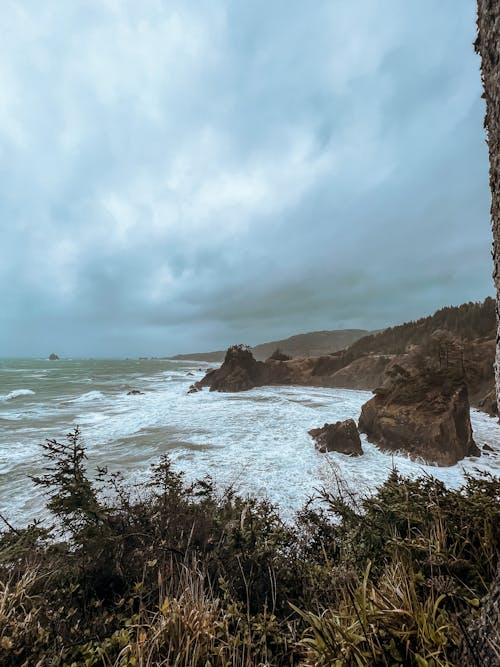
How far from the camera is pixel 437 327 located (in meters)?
36.5

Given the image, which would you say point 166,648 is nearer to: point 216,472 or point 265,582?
point 265,582

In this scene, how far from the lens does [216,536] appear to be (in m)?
3.56

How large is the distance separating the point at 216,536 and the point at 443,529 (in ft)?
8.22

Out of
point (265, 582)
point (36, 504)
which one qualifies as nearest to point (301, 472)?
point (265, 582)

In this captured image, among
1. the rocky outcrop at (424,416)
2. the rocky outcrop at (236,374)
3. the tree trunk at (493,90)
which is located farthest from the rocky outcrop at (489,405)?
the rocky outcrop at (236,374)

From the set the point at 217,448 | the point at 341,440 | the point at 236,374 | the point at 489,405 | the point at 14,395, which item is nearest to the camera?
the point at 341,440

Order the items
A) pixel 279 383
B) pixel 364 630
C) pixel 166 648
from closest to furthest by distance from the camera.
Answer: pixel 364 630
pixel 166 648
pixel 279 383

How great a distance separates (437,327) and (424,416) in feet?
100

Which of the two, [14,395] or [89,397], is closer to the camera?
[89,397]

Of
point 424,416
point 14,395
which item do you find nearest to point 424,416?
point 424,416

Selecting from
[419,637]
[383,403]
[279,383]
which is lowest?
[279,383]

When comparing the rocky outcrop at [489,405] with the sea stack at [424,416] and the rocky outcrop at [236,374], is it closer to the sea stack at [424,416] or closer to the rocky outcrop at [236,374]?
the sea stack at [424,416]

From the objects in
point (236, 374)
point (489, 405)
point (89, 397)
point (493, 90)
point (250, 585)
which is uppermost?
point (493, 90)

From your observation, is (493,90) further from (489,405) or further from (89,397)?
(89,397)
